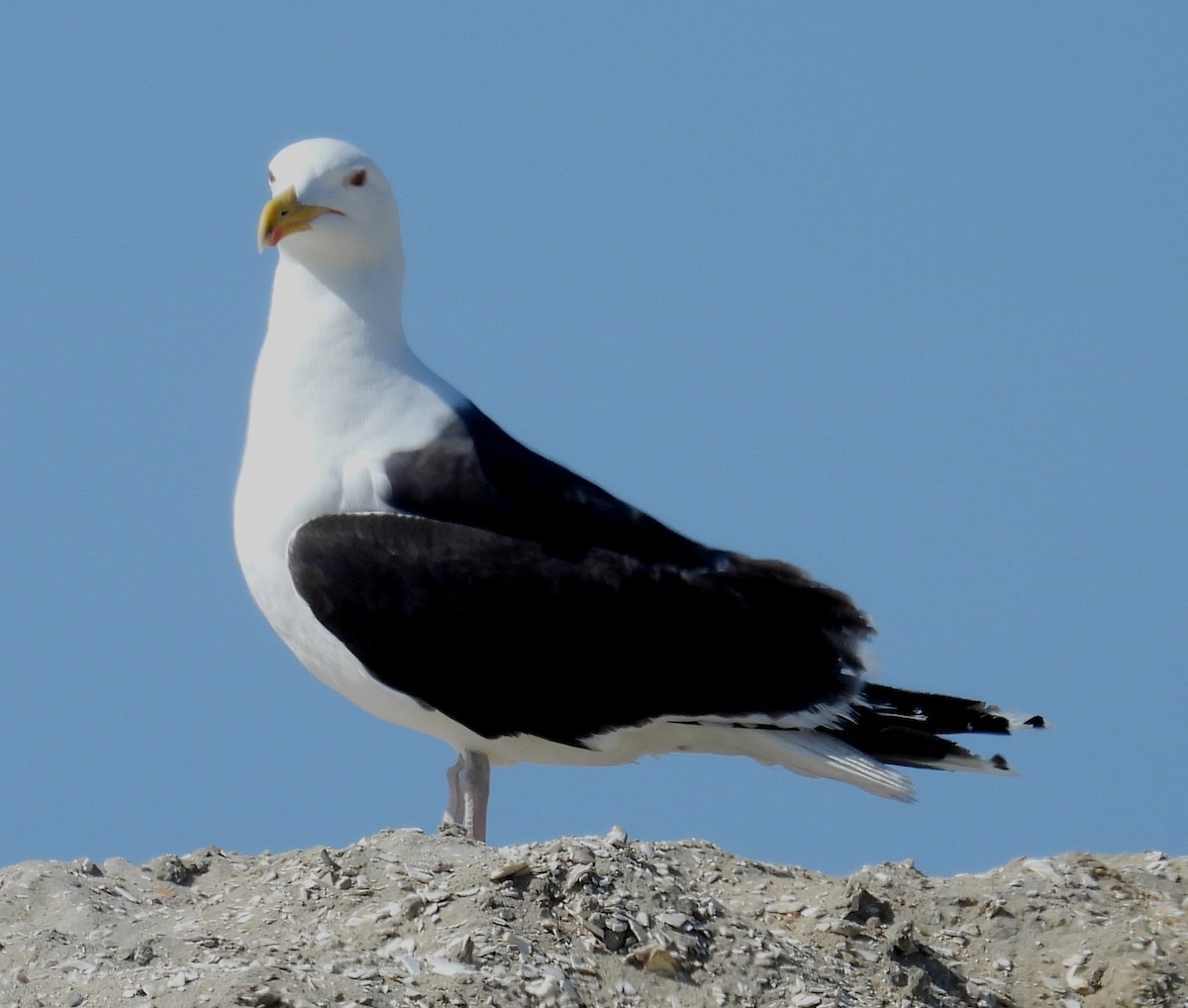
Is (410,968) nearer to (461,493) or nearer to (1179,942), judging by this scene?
(461,493)

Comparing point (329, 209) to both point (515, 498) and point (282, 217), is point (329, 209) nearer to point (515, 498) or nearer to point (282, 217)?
point (282, 217)

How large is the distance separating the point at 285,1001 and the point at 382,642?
2.82m

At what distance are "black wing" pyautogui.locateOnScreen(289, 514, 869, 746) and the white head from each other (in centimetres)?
144

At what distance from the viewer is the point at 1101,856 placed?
9648 millimetres

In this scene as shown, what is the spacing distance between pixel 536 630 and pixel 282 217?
7.33ft

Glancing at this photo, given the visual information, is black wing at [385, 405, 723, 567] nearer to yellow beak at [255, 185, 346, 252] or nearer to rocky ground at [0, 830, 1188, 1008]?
yellow beak at [255, 185, 346, 252]

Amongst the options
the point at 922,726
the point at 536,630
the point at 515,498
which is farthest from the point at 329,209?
the point at 922,726

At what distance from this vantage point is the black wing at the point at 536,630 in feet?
30.1

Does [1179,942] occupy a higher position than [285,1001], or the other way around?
[1179,942]

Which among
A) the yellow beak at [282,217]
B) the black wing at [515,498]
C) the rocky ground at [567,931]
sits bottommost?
the rocky ground at [567,931]

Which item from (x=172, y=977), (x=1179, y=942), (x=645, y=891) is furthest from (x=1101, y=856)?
(x=172, y=977)

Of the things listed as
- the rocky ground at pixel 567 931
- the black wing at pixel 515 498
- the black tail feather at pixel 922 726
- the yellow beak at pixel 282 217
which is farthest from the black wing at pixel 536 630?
the yellow beak at pixel 282 217

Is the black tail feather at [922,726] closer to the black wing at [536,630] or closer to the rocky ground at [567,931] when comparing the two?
the black wing at [536,630]

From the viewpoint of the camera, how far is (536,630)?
9344 millimetres
